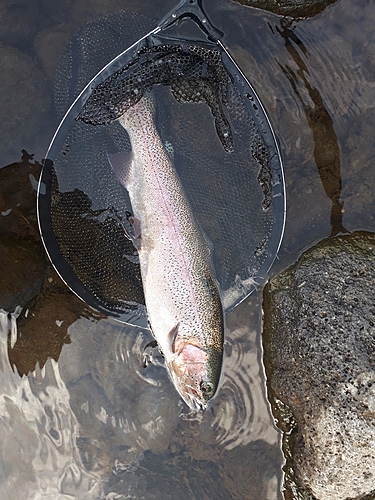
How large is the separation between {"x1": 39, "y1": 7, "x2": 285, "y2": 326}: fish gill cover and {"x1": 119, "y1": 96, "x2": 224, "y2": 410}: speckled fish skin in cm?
11

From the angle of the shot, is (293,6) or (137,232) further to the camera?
(293,6)

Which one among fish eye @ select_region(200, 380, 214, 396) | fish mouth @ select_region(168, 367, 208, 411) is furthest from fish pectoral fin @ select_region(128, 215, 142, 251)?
fish eye @ select_region(200, 380, 214, 396)

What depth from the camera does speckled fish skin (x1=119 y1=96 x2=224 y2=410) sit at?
8.07ft

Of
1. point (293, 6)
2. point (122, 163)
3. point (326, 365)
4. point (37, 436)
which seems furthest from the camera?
point (37, 436)

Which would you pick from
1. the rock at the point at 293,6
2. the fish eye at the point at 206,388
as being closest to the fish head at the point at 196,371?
the fish eye at the point at 206,388

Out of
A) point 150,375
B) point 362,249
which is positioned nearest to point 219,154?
point 362,249

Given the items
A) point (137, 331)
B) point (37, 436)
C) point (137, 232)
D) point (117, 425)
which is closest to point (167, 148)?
point (137, 232)

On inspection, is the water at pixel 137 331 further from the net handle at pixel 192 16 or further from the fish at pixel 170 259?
the fish at pixel 170 259

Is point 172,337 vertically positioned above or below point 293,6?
below

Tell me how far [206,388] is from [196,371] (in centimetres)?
11

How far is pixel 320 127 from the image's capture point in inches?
123

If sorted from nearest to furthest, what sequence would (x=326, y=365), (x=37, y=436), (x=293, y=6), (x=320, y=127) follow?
(x=326, y=365) < (x=293, y=6) < (x=320, y=127) < (x=37, y=436)

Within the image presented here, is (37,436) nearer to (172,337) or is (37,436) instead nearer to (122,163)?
(172,337)

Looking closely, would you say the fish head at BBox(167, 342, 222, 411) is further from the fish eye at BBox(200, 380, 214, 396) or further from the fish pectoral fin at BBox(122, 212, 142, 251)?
the fish pectoral fin at BBox(122, 212, 142, 251)
